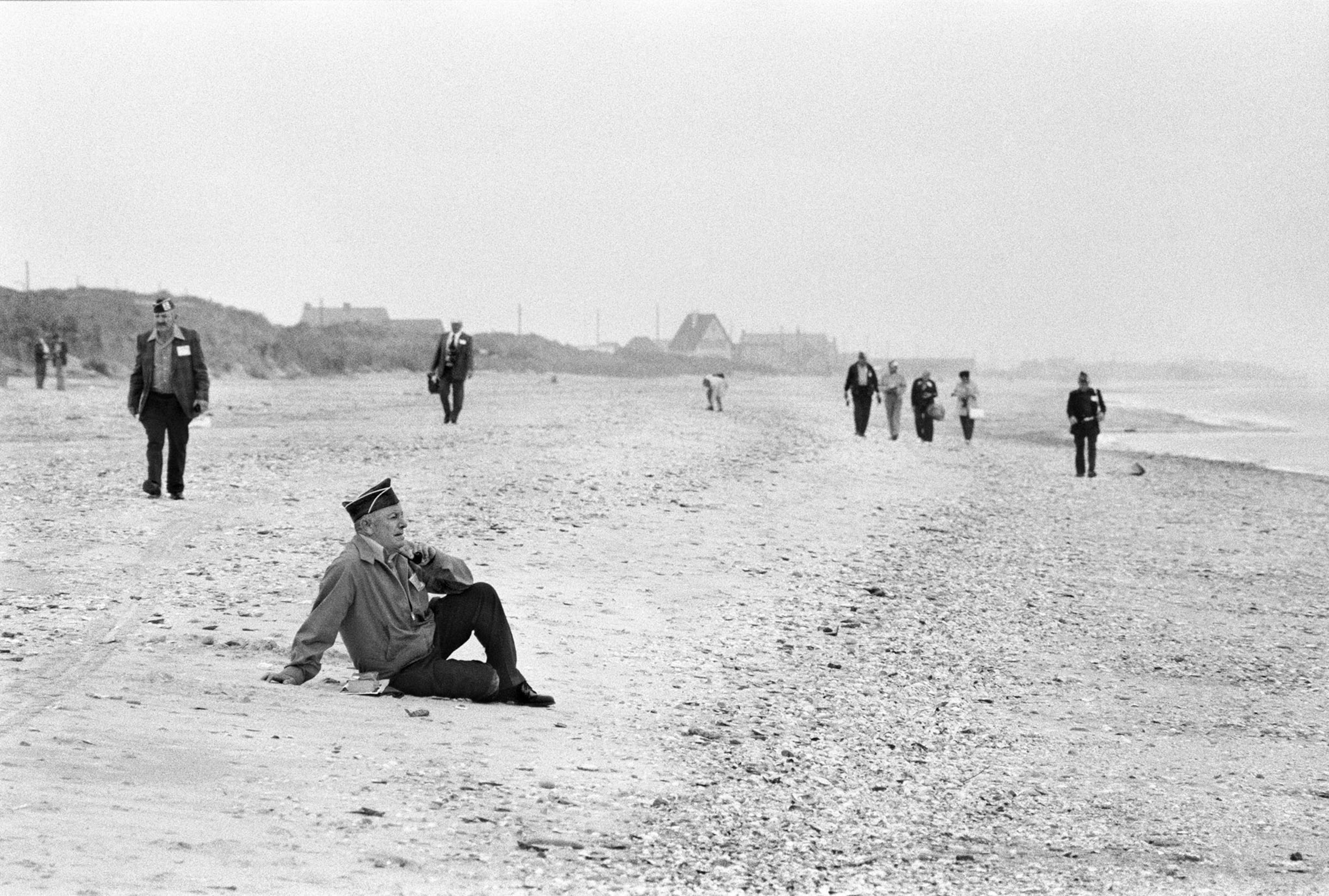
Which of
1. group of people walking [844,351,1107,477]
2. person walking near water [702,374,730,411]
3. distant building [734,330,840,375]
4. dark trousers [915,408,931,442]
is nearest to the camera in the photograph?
group of people walking [844,351,1107,477]

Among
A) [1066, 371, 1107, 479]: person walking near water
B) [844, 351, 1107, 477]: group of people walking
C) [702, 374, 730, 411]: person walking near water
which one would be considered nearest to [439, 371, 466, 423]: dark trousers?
[844, 351, 1107, 477]: group of people walking

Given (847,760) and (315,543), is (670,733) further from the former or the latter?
(315,543)

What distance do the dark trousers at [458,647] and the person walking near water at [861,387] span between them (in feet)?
64.1

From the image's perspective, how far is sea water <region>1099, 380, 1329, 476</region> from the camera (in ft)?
112

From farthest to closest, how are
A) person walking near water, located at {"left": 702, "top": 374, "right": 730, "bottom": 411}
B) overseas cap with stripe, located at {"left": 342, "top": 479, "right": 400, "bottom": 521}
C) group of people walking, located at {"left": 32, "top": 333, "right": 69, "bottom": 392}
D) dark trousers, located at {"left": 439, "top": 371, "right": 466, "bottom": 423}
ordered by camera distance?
person walking near water, located at {"left": 702, "top": 374, "right": 730, "bottom": 411}
group of people walking, located at {"left": 32, "top": 333, "right": 69, "bottom": 392}
dark trousers, located at {"left": 439, "top": 371, "right": 466, "bottom": 423}
overseas cap with stripe, located at {"left": 342, "top": 479, "right": 400, "bottom": 521}

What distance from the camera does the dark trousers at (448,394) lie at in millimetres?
23344

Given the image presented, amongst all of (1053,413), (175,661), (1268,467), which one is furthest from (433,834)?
(1053,413)

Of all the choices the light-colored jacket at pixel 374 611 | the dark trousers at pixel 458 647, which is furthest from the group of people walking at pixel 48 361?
the dark trousers at pixel 458 647

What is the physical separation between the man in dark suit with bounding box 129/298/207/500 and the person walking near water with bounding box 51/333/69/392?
2266 cm

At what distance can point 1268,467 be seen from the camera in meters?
30.3

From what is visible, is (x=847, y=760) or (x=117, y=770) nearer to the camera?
(x=117, y=770)

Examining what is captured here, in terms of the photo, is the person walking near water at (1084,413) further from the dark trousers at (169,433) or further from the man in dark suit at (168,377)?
the man in dark suit at (168,377)

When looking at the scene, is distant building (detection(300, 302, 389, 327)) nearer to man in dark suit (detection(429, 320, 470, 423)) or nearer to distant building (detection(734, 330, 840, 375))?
distant building (detection(734, 330, 840, 375))

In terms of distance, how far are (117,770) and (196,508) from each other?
318 inches
